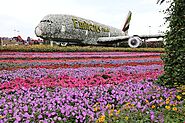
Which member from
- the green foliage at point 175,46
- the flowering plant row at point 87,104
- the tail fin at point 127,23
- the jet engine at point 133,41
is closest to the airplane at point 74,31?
the jet engine at point 133,41

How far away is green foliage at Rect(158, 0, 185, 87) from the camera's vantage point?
8227 millimetres

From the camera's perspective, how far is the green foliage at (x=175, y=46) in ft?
27.0

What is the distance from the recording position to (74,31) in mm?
44750

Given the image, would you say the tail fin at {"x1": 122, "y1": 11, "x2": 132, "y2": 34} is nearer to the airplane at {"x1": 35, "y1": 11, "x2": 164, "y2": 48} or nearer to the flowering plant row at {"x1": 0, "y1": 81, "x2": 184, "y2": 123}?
the airplane at {"x1": 35, "y1": 11, "x2": 164, "y2": 48}

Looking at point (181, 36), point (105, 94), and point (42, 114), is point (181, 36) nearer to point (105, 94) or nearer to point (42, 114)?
point (105, 94)

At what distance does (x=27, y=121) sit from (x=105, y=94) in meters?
2.64

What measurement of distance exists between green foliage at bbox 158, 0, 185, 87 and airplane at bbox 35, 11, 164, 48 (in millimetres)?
31582

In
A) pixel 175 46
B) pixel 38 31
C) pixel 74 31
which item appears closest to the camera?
pixel 175 46

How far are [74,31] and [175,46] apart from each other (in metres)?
36.8

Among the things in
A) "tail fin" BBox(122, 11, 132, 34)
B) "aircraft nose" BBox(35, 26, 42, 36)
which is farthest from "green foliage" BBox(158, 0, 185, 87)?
"tail fin" BBox(122, 11, 132, 34)

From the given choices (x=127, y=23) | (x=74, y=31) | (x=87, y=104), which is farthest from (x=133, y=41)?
(x=87, y=104)

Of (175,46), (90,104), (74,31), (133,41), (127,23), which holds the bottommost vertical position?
(90,104)

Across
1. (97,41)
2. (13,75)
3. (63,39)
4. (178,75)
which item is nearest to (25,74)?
(13,75)

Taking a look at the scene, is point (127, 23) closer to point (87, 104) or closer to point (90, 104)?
point (90, 104)
